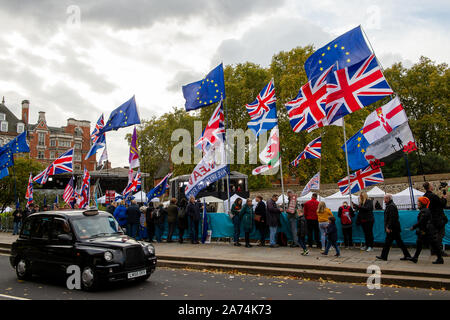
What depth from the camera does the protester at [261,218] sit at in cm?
1409

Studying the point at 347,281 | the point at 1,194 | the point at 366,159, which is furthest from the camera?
the point at 1,194

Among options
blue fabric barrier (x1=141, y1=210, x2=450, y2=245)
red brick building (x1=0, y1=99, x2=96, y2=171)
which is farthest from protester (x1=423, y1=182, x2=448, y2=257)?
red brick building (x1=0, y1=99, x2=96, y2=171)

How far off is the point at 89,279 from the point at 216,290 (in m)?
2.65

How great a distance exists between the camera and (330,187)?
111 ft

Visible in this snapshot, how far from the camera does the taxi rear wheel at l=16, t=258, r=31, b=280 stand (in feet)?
29.4

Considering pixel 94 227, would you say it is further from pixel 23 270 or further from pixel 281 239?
pixel 281 239

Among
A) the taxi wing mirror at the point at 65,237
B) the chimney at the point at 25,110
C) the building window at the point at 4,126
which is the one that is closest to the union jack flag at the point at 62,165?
the taxi wing mirror at the point at 65,237

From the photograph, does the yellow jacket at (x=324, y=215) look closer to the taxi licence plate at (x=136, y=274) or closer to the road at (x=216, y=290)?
the road at (x=216, y=290)

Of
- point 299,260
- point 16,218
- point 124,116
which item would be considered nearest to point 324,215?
point 299,260

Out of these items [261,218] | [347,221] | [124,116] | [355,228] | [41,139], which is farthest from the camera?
[41,139]

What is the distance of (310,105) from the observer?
14438 mm
